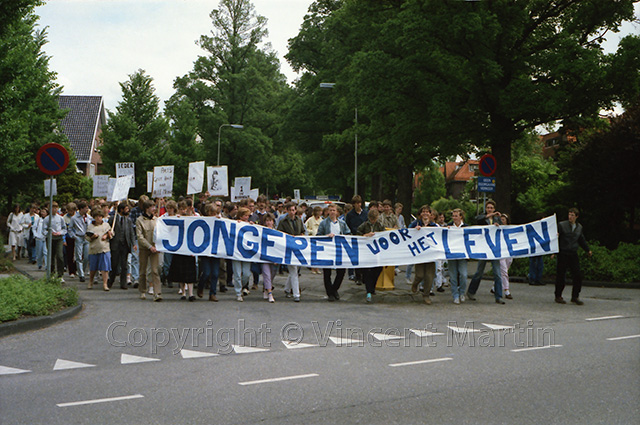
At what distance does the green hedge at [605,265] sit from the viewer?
1753 centimetres

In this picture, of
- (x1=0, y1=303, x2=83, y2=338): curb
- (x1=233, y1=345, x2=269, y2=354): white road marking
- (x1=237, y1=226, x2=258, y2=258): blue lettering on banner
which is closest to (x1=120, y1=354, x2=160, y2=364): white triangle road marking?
(x1=233, y1=345, x2=269, y2=354): white road marking

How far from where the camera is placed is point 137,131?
5069cm

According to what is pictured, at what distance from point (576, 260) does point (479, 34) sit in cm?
981

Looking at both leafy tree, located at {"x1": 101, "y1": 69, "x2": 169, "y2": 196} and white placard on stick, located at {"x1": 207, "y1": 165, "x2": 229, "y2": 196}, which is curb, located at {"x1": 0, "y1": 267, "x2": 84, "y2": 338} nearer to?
white placard on stick, located at {"x1": 207, "y1": 165, "x2": 229, "y2": 196}

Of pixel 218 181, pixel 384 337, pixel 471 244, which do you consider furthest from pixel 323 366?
pixel 218 181

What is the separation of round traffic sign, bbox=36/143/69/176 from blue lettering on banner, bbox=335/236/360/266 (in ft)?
18.4

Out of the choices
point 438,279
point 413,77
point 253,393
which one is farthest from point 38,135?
point 253,393

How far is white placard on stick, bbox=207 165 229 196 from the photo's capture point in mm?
22125

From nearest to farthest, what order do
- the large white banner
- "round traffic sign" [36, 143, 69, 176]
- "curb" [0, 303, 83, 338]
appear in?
"curb" [0, 303, 83, 338] → "round traffic sign" [36, 143, 69, 176] → the large white banner

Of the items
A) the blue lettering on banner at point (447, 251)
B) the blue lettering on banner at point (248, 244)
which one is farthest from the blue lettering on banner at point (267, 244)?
the blue lettering on banner at point (447, 251)

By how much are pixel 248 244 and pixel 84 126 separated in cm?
6152

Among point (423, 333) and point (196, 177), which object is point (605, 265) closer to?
point (423, 333)

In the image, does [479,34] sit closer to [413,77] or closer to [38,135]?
[413,77]

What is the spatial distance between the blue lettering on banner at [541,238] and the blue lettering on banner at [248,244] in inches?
237
